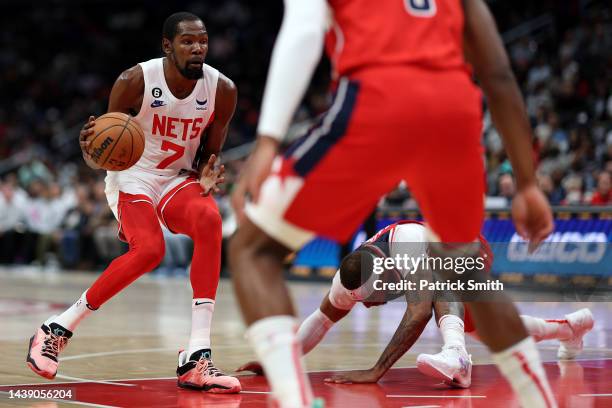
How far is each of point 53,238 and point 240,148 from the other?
4.36 m

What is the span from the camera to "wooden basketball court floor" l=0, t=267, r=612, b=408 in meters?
5.49

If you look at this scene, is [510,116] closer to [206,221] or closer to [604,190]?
[206,221]

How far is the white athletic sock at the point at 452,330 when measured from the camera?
595 centimetres

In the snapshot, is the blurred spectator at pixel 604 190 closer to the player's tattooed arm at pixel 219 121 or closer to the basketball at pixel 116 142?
the player's tattooed arm at pixel 219 121

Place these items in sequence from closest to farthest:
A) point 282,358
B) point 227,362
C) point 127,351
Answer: point 282,358 → point 227,362 → point 127,351

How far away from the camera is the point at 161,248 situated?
6.11 metres

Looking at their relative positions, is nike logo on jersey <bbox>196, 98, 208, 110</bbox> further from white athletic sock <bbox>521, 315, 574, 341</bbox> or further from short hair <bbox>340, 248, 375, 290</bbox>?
white athletic sock <bbox>521, 315, 574, 341</bbox>

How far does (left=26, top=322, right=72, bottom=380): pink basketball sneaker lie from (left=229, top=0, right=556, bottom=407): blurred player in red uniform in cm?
275

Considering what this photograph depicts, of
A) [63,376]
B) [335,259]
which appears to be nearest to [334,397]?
[63,376]

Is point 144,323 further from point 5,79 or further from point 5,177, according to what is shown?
point 5,79

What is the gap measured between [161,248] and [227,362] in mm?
1294

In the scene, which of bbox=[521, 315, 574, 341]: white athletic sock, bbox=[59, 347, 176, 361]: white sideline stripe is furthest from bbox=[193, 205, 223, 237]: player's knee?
bbox=[521, 315, 574, 341]: white athletic sock

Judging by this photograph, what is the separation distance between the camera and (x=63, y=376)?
6359 millimetres

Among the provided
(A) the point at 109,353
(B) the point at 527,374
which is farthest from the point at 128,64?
(B) the point at 527,374
